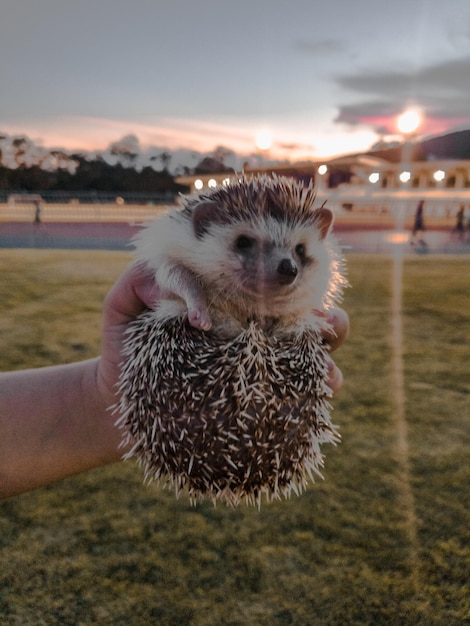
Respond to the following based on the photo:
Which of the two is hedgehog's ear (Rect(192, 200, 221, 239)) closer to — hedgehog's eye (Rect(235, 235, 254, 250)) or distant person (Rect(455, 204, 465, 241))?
hedgehog's eye (Rect(235, 235, 254, 250))

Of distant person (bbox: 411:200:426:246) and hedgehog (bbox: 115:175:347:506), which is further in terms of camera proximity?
distant person (bbox: 411:200:426:246)

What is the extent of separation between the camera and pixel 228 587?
117 inches

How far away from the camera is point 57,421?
2.32 meters

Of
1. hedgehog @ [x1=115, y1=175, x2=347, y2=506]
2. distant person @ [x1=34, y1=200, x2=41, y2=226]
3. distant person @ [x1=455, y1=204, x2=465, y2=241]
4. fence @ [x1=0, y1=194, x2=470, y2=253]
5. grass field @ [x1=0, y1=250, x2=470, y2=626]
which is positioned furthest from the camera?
distant person @ [x1=455, y1=204, x2=465, y2=241]

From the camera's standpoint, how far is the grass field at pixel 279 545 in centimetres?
285

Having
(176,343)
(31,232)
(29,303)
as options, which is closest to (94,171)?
(31,232)

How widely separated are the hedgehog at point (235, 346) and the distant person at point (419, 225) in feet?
56.6

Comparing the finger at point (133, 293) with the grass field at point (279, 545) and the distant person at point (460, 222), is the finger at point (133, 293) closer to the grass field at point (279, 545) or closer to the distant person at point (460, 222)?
the grass field at point (279, 545)

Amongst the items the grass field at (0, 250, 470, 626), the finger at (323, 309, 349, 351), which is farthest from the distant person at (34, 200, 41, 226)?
the finger at (323, 309, 349, 351)

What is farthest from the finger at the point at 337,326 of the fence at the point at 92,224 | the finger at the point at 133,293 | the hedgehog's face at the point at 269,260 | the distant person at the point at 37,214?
the distant person at the point at 37,214

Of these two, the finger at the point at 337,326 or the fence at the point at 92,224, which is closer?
the finger at the point at 337,326

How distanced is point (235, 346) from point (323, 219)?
647 millimetres

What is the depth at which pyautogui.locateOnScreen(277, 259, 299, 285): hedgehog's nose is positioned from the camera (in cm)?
147

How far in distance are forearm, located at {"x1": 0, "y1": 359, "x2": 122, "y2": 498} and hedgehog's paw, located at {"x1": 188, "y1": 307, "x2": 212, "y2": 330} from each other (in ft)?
Result: 3.72
